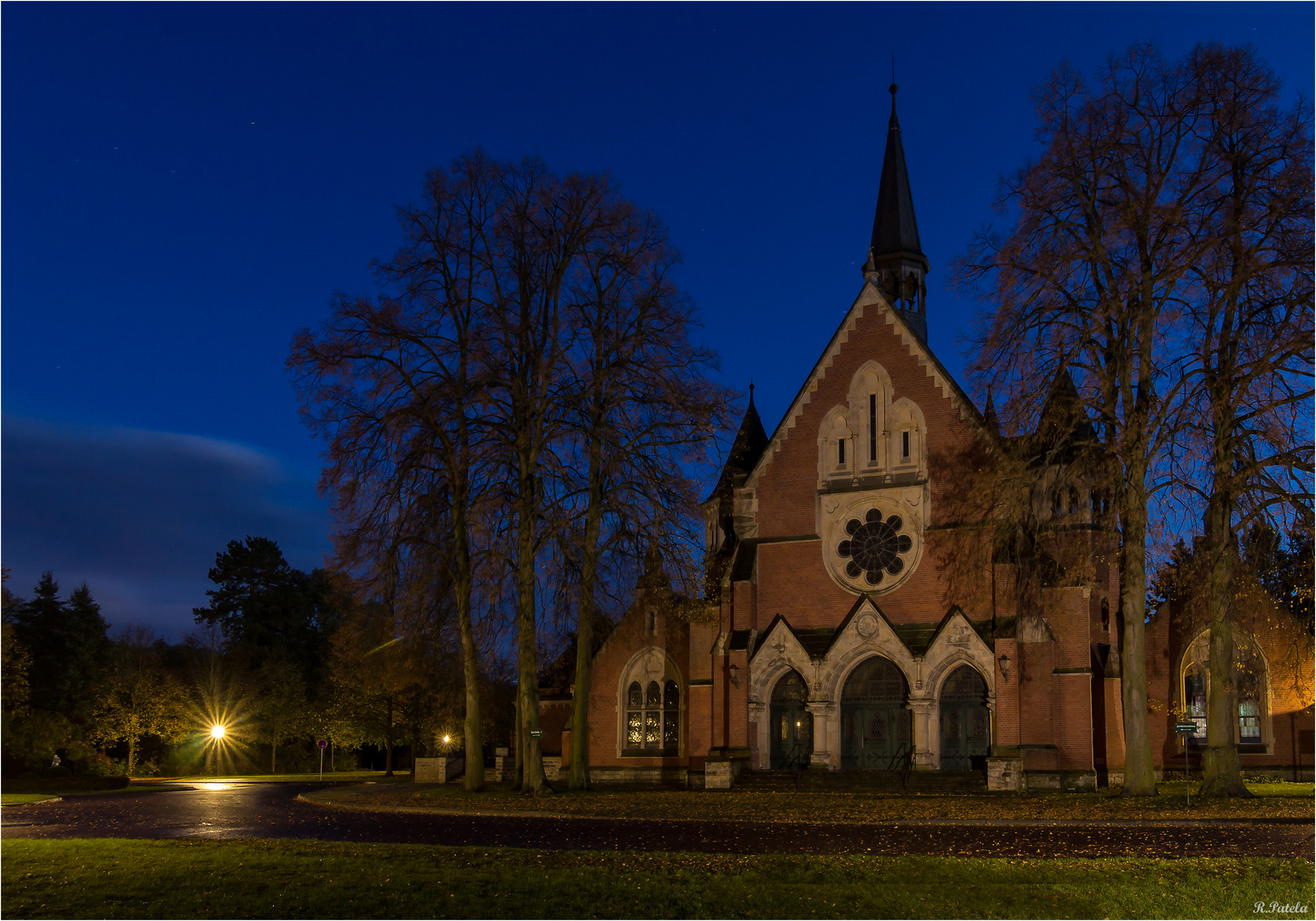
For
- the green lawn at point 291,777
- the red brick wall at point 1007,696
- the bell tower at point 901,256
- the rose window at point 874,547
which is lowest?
the green lawn at point 291,777

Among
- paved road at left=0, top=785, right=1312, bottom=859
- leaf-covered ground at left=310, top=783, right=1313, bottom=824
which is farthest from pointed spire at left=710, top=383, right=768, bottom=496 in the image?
paved road at left=0, top=785, right=1312, bottom=859

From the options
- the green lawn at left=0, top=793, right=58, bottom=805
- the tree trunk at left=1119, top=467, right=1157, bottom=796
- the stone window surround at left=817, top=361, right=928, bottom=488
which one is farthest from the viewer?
the stone window surround at left=817, top=361, right=928, bottom=488

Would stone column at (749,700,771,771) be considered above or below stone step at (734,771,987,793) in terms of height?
above

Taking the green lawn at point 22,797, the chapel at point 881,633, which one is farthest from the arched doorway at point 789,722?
the green lawn at point 22,797

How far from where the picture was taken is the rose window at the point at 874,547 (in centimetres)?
3691

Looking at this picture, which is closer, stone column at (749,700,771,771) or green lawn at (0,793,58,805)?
green lawn at (0,793,58,805)

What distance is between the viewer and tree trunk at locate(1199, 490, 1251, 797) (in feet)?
82.8

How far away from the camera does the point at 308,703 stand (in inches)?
2638

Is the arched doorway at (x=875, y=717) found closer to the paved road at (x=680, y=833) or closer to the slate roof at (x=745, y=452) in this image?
the slate roof at (x=745, y=452)

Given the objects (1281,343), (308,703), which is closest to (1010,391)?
(1281,343)

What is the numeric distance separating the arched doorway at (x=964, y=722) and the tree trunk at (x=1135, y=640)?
299 inches

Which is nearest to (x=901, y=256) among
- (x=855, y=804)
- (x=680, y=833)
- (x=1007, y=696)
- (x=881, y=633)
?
(x=881, y=633)

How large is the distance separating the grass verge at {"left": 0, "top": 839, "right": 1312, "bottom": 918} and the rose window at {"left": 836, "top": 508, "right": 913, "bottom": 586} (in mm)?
22631

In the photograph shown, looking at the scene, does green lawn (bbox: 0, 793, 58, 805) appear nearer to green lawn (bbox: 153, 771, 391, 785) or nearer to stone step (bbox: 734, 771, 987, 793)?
green lawn (bbox: 153, 771, 391, 785)
